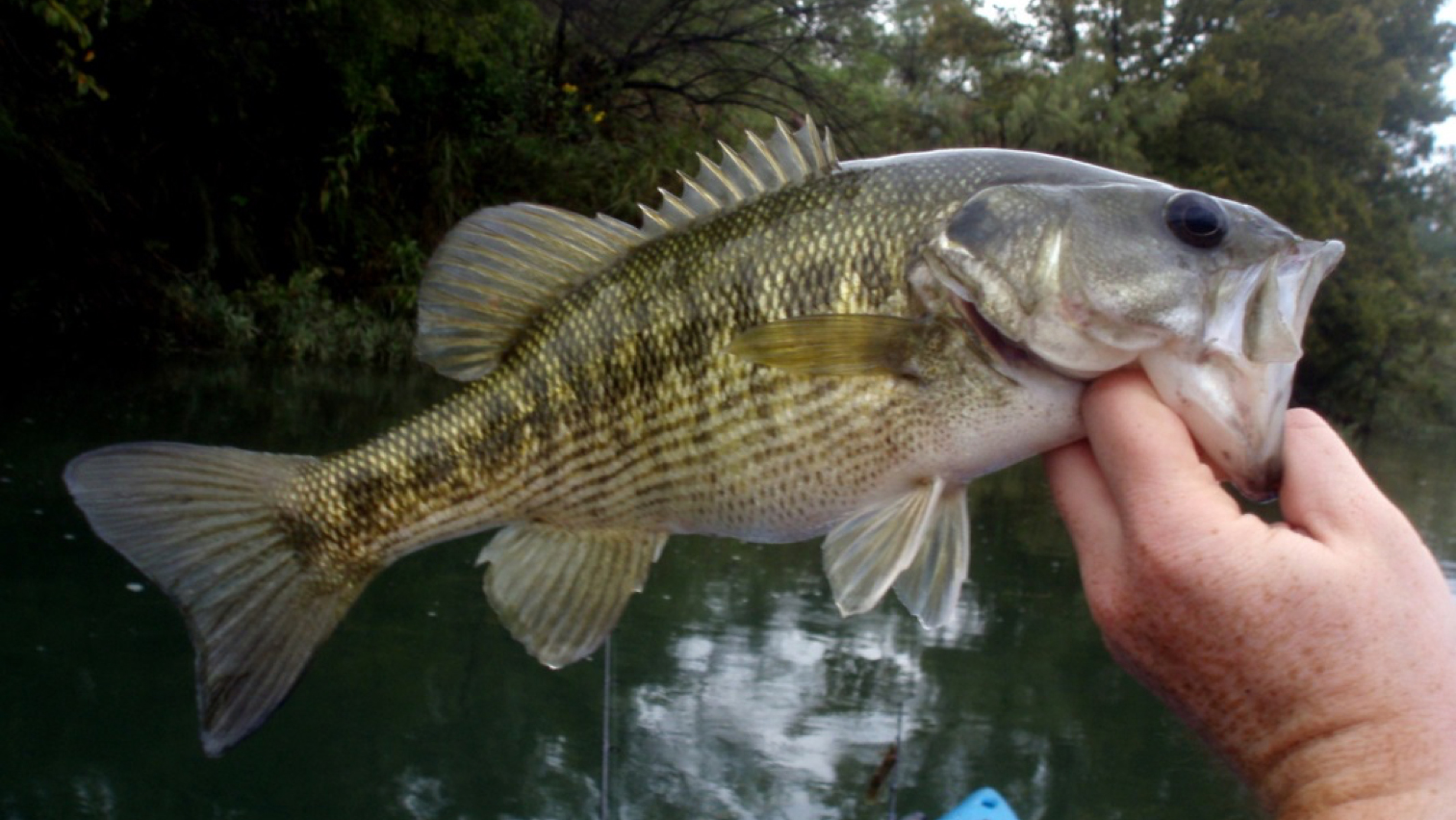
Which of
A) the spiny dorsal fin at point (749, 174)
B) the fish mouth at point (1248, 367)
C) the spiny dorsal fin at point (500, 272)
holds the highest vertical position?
the spiny dorsal fin at point (749, 174)

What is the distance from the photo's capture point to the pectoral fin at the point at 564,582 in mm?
1533

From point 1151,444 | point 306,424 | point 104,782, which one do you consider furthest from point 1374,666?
point 306,424

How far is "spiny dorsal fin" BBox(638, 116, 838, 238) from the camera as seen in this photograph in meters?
1.51

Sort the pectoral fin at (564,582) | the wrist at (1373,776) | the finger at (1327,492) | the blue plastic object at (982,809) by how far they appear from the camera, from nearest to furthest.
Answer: the wrist at (1373,776) < the finger at (1327,492) < the pectoral fin at (564,582) < the blue plastic object at (982,809)

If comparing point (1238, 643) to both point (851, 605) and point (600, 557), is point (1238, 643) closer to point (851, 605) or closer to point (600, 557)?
point (851, 605)

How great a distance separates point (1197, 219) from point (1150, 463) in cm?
30

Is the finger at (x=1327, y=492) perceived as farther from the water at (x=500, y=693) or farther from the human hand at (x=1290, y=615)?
the water at (x=500, y=693)

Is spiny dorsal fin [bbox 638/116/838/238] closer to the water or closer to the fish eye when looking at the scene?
the fish eye

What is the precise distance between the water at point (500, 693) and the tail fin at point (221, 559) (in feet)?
18.0

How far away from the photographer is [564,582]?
61.0 inches

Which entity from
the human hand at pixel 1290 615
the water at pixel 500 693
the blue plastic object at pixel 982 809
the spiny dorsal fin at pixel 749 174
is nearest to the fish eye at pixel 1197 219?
the human hand at pixel 1290 615

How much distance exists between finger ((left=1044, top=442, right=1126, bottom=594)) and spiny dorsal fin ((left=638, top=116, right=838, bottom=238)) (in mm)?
482

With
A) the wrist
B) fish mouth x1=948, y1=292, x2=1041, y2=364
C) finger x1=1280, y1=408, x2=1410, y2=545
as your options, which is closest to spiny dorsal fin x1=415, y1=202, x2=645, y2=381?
fish mouth x1=948, y1=292, x2=1041, y2=364

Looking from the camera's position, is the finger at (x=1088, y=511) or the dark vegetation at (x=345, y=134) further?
the dark vegetation at (x=345, y=134)
